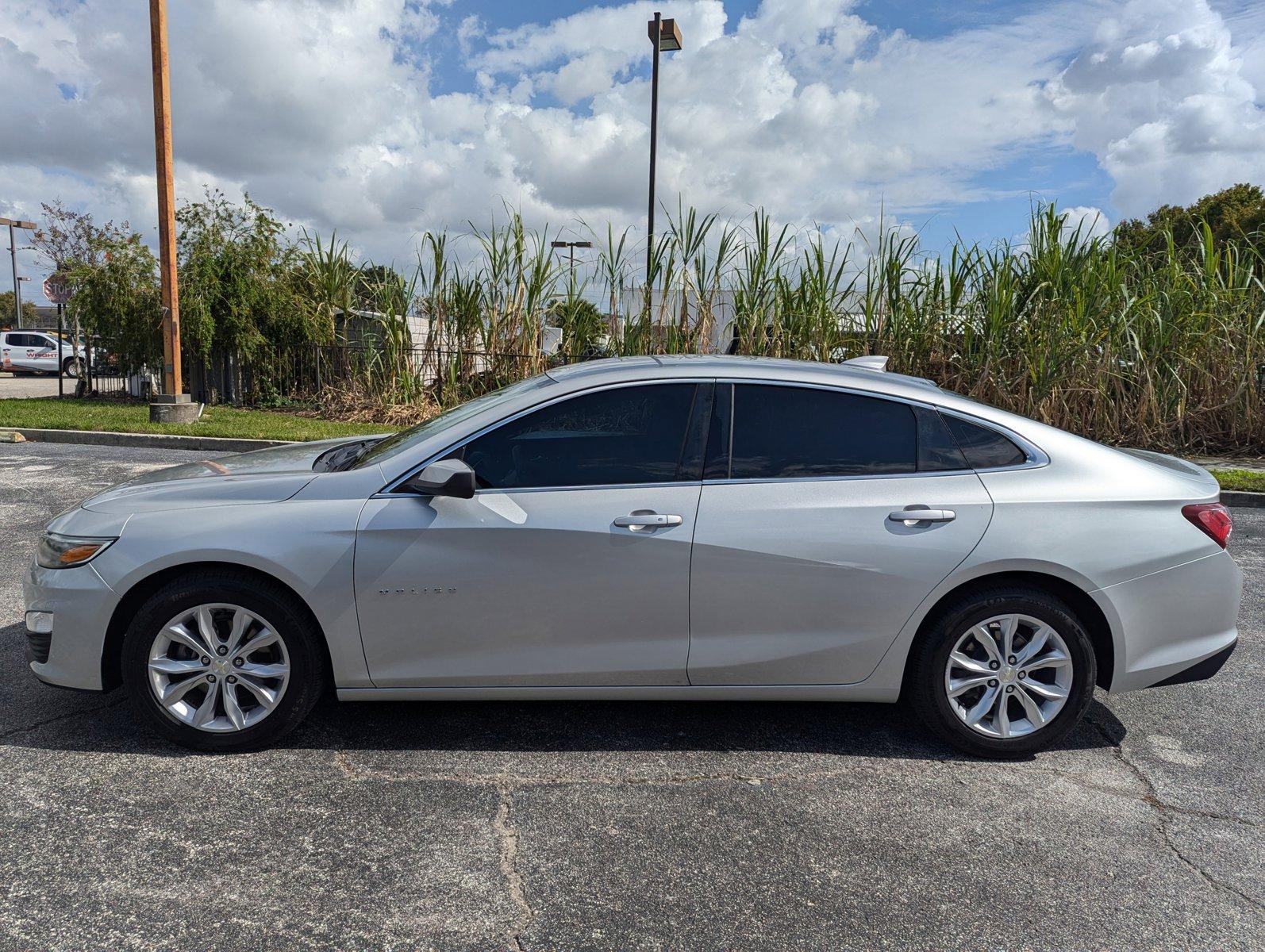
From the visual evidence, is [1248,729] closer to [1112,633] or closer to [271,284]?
[1112,633]

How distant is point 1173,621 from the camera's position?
3.61 meters

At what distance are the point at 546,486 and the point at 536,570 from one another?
31 cm

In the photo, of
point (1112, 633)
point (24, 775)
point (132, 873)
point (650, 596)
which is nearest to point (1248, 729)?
point (1112, 633)

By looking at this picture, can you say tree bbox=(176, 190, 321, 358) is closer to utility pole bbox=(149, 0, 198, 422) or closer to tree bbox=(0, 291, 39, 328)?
utility pole bbox=(149, 0, 198, 422)

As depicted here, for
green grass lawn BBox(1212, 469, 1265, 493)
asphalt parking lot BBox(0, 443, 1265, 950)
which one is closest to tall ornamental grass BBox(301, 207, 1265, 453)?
green grass lawn BBox(1212, 469, 1265, 493)

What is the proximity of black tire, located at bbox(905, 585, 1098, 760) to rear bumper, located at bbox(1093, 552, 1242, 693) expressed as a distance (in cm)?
14

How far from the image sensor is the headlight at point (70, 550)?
11.3 feet

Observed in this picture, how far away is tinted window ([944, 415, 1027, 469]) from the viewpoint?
3641 millimetres

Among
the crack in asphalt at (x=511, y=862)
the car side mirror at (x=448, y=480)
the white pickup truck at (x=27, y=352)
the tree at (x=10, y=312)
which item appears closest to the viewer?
the crack in asphalt at (x=511, y=862)

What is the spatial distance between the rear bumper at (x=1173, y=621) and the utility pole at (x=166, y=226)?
14164 millimetres

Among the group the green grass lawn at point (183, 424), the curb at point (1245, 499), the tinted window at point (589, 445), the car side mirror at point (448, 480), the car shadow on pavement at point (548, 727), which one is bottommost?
the car shadow on pavement at point (548, 727)

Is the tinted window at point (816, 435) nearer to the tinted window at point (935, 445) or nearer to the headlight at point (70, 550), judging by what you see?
the tinted window at point (935, 445)

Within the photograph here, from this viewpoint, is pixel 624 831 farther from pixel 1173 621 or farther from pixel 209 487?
pixel 1173 621

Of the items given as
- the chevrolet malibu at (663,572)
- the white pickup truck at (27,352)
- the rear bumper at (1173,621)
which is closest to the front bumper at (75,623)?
the chevrolet malibu at (663,572)
